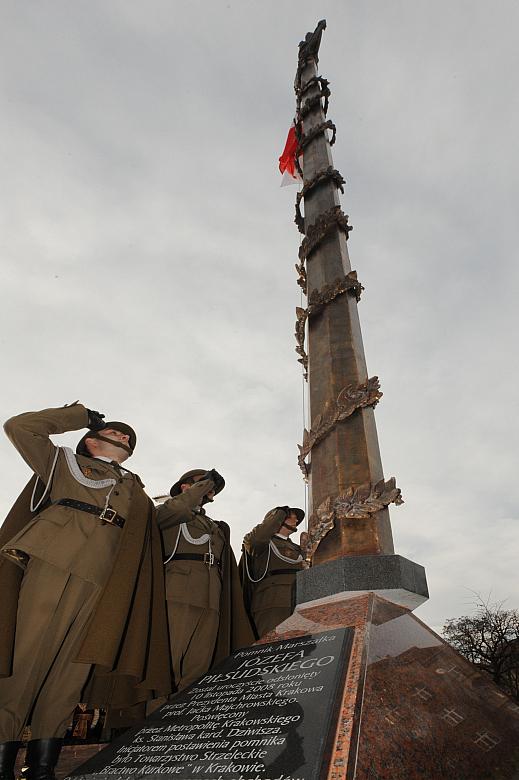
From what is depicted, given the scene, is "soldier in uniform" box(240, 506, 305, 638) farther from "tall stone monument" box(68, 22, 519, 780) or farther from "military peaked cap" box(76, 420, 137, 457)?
"military peaked cap" box(76, 420, 137, 457)

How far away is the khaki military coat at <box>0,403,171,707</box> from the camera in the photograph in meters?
3.17

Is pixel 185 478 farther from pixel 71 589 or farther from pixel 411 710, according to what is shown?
pixel 411 710

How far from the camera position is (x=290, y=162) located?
9.15m

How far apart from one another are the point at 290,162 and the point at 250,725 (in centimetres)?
896

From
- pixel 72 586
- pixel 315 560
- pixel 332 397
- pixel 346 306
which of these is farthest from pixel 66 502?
pixel 346 306

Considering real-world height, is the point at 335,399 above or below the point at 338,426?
above

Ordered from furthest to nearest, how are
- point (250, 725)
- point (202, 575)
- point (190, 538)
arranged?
1. point (190, 538)
2. point (202, 575)
3. point (250, 725)

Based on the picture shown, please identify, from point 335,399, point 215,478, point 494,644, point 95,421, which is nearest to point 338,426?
point 335,399

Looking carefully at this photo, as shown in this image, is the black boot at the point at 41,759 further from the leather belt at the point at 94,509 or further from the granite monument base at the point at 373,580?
the granite monument base at the point at 373,580

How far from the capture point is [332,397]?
4984mm

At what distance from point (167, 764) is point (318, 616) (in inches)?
60.0

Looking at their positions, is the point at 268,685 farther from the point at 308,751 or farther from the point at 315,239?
the point at 315,239

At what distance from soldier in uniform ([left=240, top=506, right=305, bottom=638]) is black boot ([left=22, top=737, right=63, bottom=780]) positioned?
2836 mm

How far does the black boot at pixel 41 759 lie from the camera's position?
266cm
